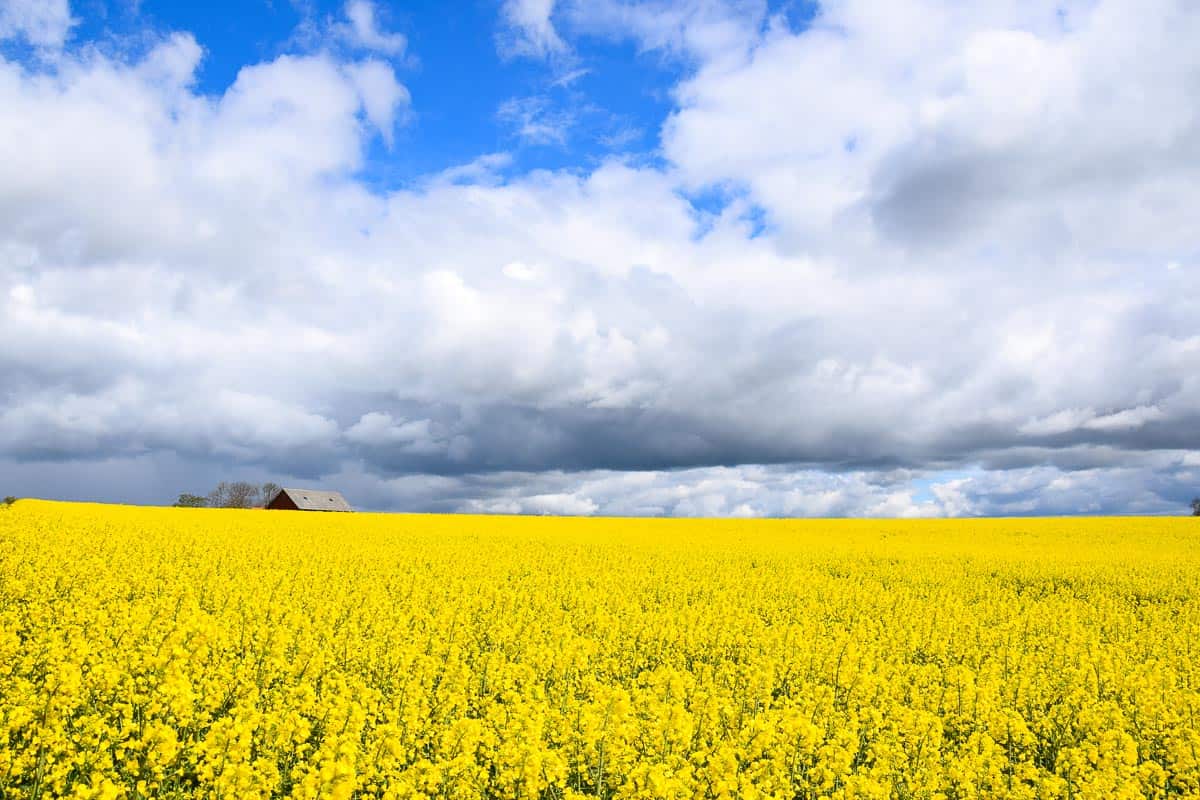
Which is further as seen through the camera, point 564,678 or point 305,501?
point 305,501

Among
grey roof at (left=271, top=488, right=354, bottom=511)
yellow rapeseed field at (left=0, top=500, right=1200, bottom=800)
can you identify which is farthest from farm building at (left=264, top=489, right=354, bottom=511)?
yellow rapeseed field at (left=0, top=500, right=1200, bottom=800)

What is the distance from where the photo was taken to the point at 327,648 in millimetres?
8797

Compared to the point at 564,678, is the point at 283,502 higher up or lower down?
higher up

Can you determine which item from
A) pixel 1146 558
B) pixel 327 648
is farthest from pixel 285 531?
pixel 1146 558

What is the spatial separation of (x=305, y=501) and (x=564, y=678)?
63.2 metres

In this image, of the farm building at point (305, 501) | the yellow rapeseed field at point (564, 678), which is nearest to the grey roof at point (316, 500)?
the farm building at point (305, 501)

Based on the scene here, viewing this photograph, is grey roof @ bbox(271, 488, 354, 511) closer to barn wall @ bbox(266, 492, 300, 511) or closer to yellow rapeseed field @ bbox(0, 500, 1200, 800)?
barn wall @ bbox(266, 492, 300, 511)

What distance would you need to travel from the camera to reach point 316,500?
6744cm

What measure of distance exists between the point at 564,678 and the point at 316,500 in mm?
64747

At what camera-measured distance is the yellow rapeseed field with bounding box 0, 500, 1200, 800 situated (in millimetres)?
5516

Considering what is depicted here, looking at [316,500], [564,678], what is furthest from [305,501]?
[564,678]

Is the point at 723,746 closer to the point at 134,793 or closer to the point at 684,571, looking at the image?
the point at 134,793

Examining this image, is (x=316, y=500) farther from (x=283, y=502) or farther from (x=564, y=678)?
(x=564, y=678)

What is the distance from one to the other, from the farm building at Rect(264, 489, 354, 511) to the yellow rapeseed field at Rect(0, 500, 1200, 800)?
46.7 metres
